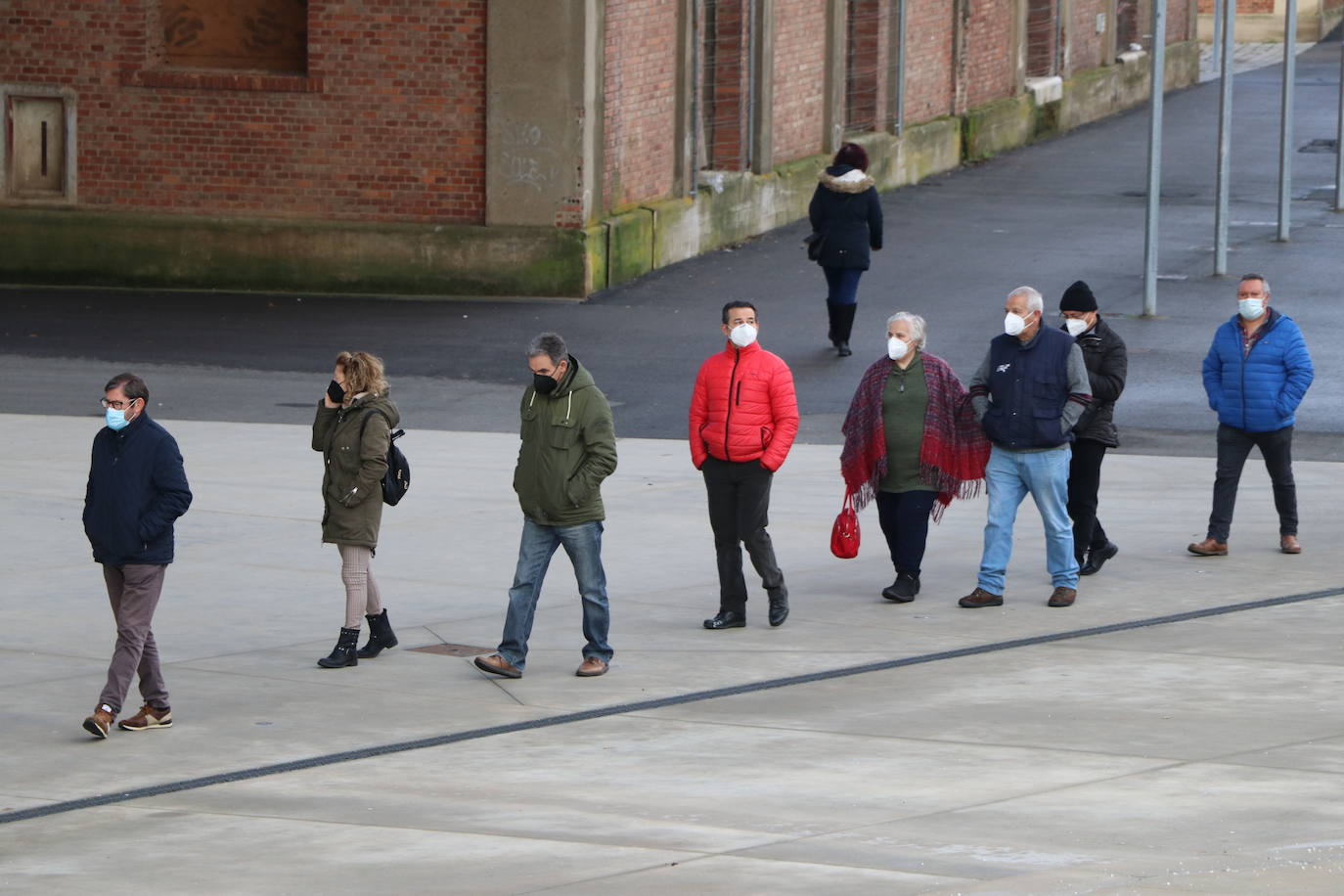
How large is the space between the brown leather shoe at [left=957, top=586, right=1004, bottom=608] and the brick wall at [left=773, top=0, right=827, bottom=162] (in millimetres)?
16050

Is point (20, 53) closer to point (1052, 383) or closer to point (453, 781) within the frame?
point (1052, 383)

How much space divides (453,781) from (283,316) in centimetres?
1329

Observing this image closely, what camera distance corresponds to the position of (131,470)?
9336 mm

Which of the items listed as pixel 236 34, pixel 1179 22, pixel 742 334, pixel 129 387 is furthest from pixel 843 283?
pixel 1179 22

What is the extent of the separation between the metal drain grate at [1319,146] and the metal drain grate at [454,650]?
26382 mm

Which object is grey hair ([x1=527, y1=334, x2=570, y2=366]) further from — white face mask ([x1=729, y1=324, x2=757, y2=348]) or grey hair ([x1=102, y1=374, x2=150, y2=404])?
grey hair ([x1=102, y1=374, x2=150, y2=404])

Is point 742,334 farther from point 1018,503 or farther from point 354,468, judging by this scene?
point 354,468

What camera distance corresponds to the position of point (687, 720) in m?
9.56

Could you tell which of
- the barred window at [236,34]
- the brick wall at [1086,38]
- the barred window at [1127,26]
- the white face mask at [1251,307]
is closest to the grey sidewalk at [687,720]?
the white face mask at [1251,307]

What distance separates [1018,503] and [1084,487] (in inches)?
25.2

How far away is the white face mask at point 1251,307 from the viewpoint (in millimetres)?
12656

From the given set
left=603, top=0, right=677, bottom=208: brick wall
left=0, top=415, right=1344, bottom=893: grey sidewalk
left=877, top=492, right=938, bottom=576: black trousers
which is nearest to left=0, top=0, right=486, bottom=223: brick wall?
left=603, top=0, right=677, bottom=208: brick wall

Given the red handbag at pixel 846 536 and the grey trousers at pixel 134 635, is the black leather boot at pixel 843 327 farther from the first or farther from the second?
the grey trousers at pixel 134 635

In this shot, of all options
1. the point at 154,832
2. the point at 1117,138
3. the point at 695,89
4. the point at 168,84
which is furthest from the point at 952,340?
the point at 1117,138
